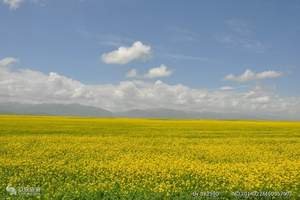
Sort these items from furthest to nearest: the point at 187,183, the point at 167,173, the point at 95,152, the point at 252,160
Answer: the point at 95,152 → the point at 252,160 → the point at 167,173 → the point at 187,183

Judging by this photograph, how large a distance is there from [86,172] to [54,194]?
4681 mm

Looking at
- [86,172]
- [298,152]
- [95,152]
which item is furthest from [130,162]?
[298,152]

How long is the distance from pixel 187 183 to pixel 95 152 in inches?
457

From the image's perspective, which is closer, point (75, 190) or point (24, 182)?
point (75, 190)

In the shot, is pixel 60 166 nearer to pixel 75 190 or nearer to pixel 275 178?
pixel 75 190

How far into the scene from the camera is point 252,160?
73.8 ft

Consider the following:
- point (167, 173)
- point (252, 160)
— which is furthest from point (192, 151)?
point (167, 173)

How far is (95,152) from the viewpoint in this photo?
2512 cm

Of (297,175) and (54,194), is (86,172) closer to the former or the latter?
(54,194)

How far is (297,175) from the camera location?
16844mm

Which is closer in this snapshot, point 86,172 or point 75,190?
point 75,190

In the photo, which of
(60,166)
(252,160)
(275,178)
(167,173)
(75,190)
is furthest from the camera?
(252,160)

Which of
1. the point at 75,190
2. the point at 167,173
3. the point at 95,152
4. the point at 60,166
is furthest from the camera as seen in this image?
the point at 95,152

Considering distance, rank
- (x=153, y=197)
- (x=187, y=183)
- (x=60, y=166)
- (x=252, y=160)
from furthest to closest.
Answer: (x=252, y=160) → (x=60, y=166) → (x=187, y=183) → (x=153, y=197)
